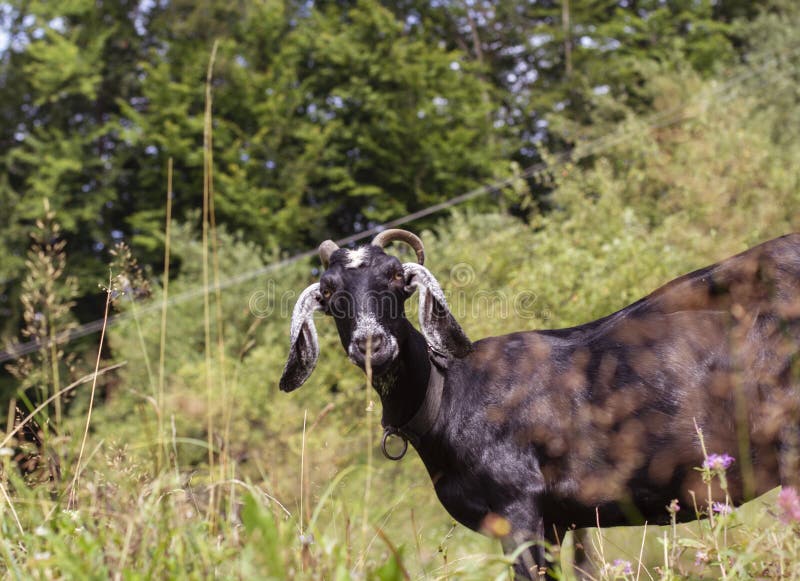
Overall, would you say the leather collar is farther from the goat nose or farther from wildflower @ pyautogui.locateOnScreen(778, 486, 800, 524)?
wildflower @ pyautogui.locateOnScreen(778, 486, 800, 524)

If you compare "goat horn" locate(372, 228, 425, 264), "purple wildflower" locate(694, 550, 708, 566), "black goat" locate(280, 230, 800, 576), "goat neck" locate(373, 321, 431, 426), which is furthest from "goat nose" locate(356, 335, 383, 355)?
"purple wildflower" locate(694, 550, 708, 566)

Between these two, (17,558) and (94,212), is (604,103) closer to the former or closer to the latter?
(94,212)

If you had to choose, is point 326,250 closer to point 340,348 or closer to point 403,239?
point 403,239

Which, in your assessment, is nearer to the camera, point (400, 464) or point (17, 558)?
point (17, 558)

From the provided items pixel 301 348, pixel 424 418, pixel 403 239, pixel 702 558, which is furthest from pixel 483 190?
pixel 702 558

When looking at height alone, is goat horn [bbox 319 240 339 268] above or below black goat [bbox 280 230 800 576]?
above

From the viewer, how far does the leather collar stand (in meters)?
5.10

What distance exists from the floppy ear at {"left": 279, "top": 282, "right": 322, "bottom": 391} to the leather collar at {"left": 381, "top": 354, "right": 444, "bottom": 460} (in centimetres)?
64

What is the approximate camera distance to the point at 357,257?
18.4 feet

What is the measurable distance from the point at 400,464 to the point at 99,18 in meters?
23.2

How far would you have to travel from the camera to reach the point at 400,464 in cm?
1788

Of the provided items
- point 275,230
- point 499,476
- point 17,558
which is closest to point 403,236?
point 499,476

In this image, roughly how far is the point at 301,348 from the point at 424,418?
2.94 ft

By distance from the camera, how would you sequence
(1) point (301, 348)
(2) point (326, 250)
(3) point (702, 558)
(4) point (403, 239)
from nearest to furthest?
(3) point (702, 558)
(1) point (301, 348)
(2) point (326, 250)
(4) point (403, 239)
